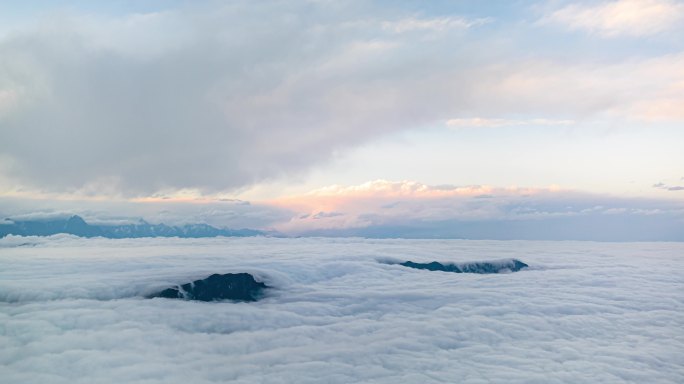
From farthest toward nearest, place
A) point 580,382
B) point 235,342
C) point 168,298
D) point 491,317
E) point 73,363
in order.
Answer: point 168,298 → point 491,317 → point 235,342 → point 73,363 → point 580,382

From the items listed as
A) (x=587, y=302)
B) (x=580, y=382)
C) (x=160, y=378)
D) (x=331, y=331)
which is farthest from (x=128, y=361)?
(x=587, y=302)

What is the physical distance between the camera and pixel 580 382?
253ft

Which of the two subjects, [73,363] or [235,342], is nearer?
[73,363]

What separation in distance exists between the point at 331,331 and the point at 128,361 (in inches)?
1650

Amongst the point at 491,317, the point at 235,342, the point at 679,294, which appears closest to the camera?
the point at 235,342

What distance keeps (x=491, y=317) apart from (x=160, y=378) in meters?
81.9

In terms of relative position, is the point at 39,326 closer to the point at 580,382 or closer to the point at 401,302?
the point at 401,302

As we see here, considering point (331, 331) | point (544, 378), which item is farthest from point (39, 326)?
point (544, 378)

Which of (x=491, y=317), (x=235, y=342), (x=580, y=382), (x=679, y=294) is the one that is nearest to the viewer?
(x=580, y=382)

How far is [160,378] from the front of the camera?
78.5 metres

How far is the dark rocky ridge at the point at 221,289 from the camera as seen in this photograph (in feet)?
509

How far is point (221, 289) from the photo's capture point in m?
168

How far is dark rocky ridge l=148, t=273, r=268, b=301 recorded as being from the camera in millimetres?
155075

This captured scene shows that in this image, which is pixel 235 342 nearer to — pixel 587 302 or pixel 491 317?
pixel 491 317
